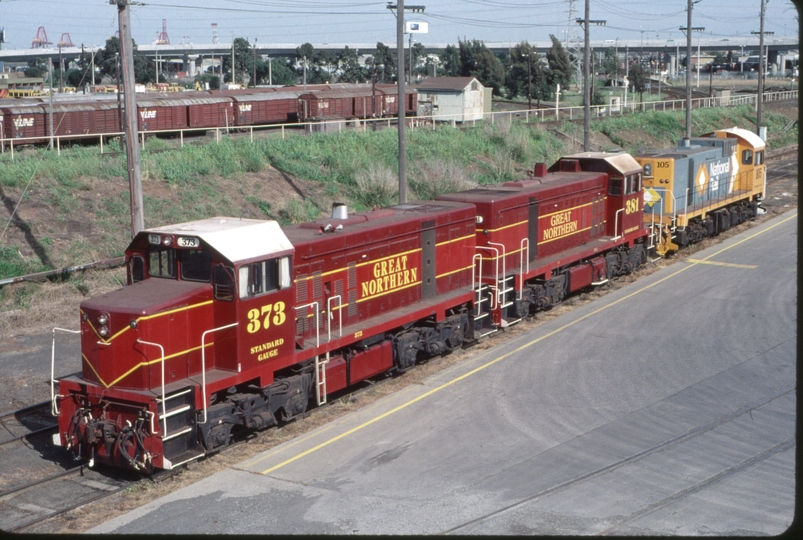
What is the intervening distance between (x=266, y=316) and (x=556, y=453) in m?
4.80

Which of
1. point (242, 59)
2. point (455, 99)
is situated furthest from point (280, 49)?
point (455, 99)

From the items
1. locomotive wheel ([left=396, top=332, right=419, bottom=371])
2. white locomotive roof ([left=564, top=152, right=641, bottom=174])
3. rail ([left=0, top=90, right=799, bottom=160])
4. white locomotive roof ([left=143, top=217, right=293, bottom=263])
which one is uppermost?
rail ([left=0, top=90, right=799, bottom=160])

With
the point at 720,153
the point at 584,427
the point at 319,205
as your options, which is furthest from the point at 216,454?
the point at 720,153

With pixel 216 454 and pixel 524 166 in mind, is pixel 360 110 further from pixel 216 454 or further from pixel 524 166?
pixel 216 454

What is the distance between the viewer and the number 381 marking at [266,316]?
12695mm

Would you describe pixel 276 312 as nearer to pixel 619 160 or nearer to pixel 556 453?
pixel 556 453

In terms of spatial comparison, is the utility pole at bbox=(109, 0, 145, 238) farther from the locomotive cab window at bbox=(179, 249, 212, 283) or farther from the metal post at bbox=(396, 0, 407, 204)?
the metal post at bbox=(396, 0, 407, 204)

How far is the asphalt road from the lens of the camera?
33.4 feet

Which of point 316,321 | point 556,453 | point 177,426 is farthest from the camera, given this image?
point 316,321

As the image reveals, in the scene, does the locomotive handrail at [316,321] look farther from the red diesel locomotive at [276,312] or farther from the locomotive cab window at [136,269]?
the locomotive cab window at [136,269]

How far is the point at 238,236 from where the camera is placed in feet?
40.9

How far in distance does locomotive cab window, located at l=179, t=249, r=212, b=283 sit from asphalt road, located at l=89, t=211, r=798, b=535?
112 inches

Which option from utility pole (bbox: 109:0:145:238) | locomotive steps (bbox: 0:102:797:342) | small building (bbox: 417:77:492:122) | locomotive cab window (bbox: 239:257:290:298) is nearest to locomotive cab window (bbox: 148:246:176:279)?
locomotive cab window (bbox: 239:257:290:298)

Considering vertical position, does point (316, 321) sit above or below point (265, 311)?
below
